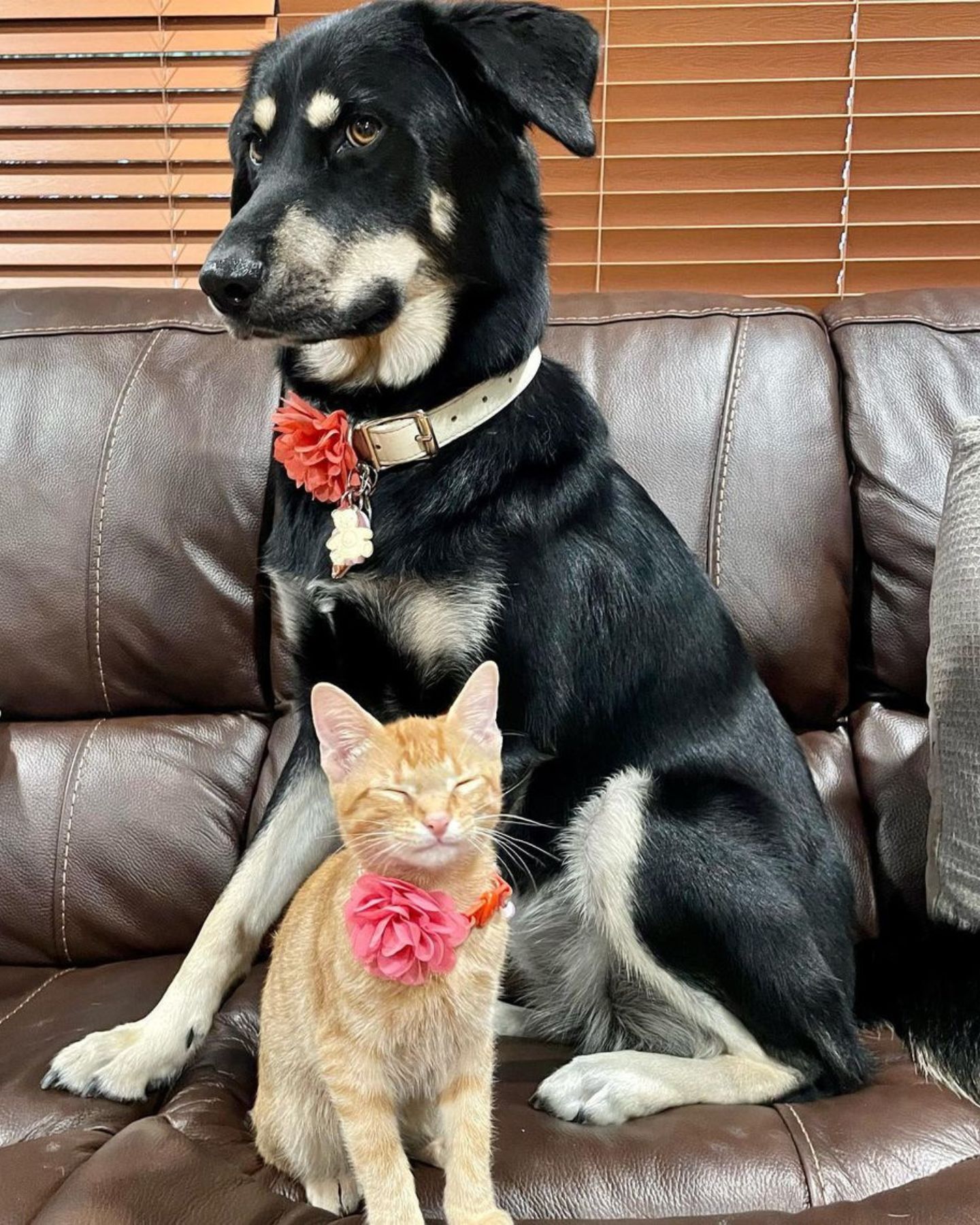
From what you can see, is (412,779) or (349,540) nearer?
(412,779)

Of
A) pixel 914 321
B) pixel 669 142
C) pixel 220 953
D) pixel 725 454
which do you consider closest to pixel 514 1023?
pixel 220 953

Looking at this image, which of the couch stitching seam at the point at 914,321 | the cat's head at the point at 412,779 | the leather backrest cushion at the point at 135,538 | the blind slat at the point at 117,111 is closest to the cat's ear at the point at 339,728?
the cat's head at the point at 412,779

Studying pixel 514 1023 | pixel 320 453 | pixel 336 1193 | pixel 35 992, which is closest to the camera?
pixel 336 1193

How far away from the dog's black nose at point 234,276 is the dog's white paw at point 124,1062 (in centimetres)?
83

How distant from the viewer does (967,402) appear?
1.68 metres

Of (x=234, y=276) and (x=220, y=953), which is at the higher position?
(x=234, y=276)

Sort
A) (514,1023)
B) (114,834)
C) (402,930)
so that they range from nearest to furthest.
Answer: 1. (402,930)
2. (514,1023)
3. (114,834)

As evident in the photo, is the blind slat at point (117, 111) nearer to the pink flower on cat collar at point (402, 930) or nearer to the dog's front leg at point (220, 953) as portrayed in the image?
the dog's front leg at point (220, 953)

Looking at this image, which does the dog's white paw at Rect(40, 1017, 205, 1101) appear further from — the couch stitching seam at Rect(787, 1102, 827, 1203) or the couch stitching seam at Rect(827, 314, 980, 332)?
the couch stitching seam at Rect(827, 314, 980, 332)

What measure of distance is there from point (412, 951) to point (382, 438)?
648mm

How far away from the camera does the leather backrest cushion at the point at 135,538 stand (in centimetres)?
171

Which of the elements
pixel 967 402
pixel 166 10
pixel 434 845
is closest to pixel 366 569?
pixel 434 845

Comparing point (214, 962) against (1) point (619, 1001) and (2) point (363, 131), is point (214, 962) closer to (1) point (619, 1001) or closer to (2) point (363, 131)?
(1) point (619, 1001)

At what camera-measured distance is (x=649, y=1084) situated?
1.18 metres
